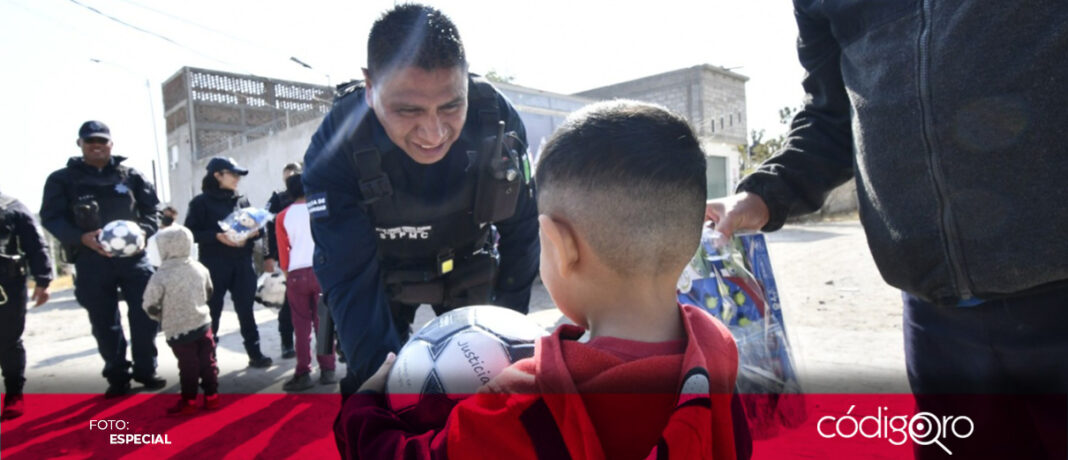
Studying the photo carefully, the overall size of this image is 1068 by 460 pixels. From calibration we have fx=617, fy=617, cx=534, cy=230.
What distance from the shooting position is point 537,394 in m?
0.99

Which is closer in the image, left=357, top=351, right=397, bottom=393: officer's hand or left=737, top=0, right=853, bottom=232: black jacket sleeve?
left=357, top=351, right=397, bottom=393: officer's hand

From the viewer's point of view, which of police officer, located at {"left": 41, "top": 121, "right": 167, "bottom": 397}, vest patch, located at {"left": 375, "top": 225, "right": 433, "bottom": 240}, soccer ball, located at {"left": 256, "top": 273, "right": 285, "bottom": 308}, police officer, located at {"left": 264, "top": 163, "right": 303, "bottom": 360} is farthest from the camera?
police officer, located at {"left": 264, "top": 163, "right": 303, "bottom": 360}

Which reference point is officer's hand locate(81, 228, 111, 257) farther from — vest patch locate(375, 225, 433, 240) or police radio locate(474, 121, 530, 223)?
police radio locate(474, 121, 530, 223)

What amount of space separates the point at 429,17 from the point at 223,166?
4.22 meters

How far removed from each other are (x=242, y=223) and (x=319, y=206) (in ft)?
12.6

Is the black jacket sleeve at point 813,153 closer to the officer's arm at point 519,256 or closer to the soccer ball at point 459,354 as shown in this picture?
the soccer ball at point 459,354

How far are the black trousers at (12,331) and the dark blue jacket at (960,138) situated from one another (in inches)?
201

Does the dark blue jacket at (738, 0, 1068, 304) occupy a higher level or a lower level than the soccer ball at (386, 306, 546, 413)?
higher

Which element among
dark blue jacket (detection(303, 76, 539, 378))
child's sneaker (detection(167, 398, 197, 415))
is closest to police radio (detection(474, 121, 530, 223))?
dark blue jacket (detection(303, 76, 539, 378))

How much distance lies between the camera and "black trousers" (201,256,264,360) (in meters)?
5.39

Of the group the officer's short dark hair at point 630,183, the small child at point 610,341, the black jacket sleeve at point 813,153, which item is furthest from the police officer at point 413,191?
the officer's short dark hair at point 630,183

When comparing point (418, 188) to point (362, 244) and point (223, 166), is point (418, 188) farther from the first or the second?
point (223, 166)

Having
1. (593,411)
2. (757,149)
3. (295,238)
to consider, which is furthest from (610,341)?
(757,149)

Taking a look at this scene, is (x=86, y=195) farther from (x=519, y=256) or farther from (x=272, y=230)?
(x=519, y=256)
